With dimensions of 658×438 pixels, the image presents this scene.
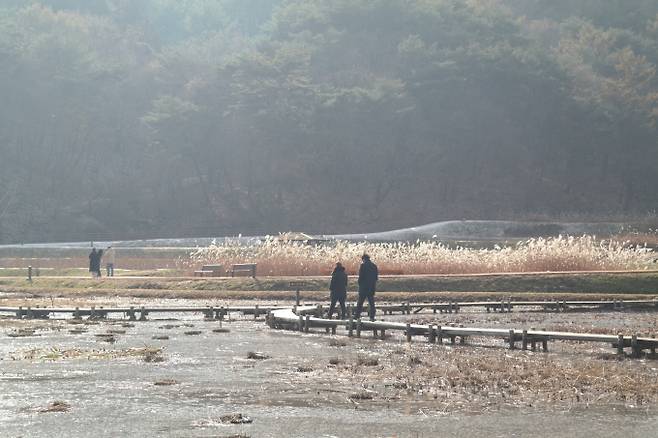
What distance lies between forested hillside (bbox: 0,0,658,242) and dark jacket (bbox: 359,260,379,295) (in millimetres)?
59584

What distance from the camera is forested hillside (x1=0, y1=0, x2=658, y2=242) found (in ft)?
310

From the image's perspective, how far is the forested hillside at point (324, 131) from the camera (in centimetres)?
9450

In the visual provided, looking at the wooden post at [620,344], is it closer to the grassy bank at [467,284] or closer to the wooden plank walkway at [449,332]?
the wooden plank walkway at [449,332]

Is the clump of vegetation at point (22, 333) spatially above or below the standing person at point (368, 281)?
below

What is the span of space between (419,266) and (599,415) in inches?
1137

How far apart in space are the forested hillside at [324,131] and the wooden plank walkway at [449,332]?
5881 cm

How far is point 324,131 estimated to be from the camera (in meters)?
95.3

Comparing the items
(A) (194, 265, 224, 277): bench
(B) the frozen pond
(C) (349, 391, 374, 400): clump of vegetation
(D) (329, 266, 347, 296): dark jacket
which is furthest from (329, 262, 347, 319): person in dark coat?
(A) (194, 265, 224, 277): bench

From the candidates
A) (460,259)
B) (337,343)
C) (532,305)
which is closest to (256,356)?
(337,343)

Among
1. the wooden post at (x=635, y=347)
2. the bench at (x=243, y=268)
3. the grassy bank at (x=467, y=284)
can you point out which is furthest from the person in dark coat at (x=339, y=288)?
the bench at (x=243, y=268)

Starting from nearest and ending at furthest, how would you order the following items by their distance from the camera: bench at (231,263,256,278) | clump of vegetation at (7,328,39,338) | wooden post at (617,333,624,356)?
wooden post at (617,333,624,356) < clump of vegetation at (7,328,39,338) < bench at (231,263,256,278)

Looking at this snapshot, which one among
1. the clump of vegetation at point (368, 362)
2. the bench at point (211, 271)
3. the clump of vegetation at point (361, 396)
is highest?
the bench at point (211, 271)

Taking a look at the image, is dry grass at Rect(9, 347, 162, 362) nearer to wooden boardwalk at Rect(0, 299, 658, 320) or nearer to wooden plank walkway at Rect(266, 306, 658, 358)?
wooden plank walkway at Rect(266, 306, 658, 358)

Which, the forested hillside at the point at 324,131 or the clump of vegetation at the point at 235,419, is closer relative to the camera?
the clump of vegetation at the point at 235,419
